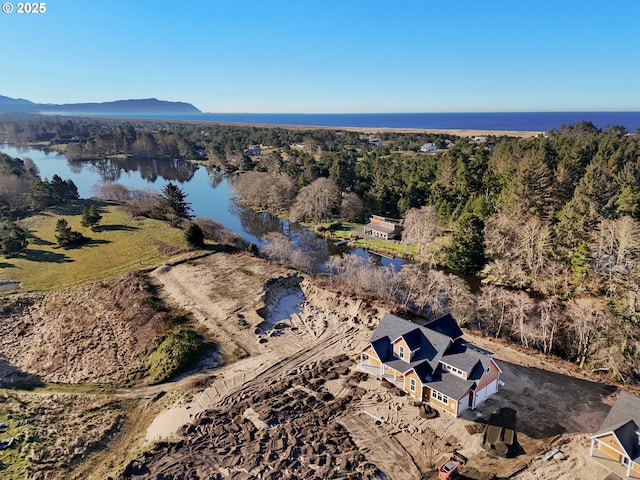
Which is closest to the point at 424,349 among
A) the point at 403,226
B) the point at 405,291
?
the point at 405,291

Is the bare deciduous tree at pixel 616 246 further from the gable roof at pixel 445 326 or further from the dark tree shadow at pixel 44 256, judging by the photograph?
the dark tree shadow at pixel 44 256

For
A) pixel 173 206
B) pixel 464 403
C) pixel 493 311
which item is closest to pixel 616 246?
pixel 493 311

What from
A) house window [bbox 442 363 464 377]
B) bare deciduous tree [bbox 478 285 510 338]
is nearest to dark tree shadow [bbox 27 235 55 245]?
house window [bbox 442 363 464 377]

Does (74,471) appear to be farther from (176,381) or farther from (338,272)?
(338,272)

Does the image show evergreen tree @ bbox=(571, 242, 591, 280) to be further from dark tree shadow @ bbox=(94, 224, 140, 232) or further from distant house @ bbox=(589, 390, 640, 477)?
dark tree shadow @ bbox=(94, 224, 140, 232)

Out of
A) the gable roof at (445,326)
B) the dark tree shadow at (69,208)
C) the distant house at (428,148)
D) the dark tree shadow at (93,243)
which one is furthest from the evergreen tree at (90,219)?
the distant house at (428,148)

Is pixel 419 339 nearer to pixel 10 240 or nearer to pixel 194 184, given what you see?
pixel 10 240

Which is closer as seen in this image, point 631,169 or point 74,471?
point 74,471
